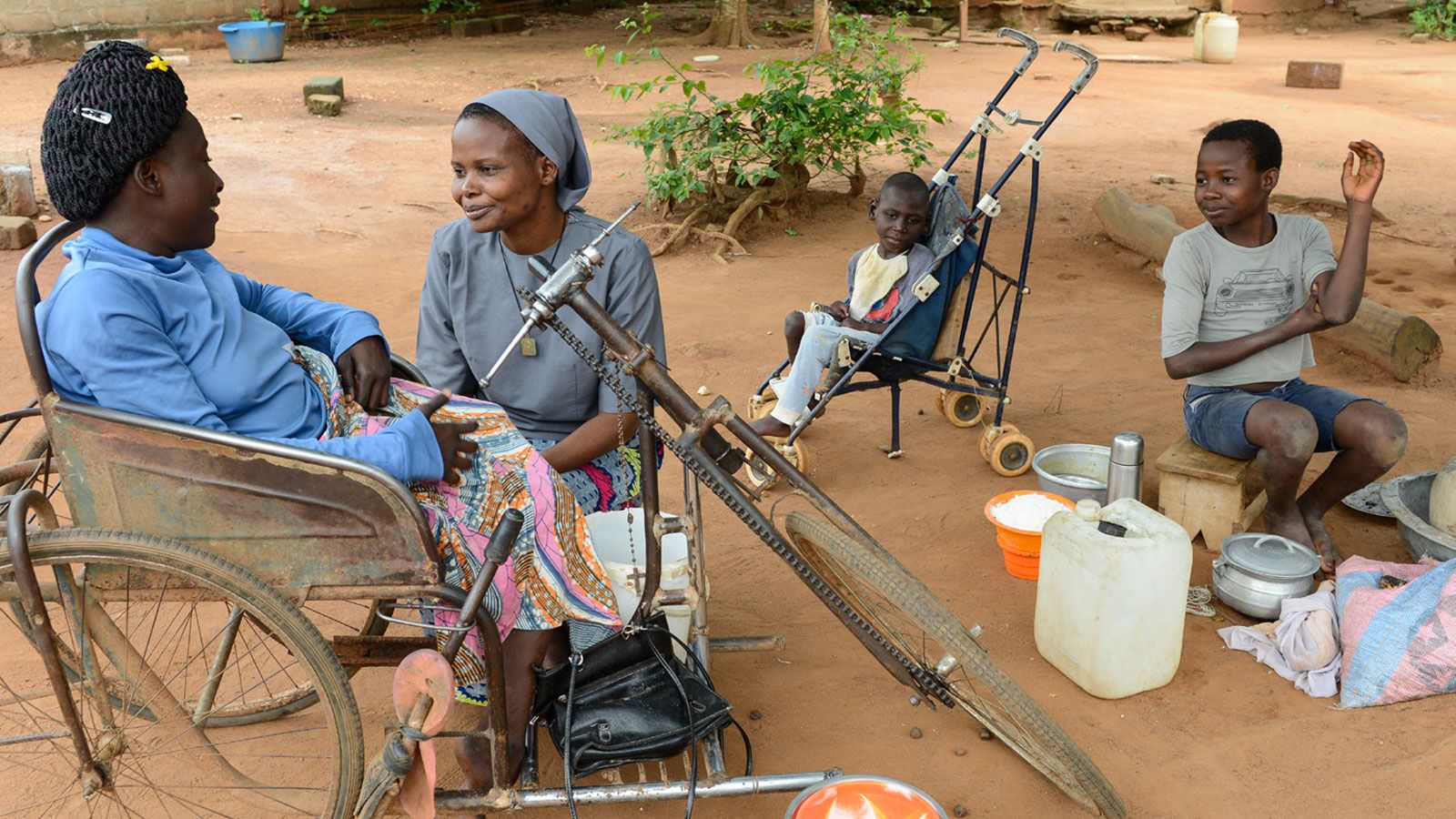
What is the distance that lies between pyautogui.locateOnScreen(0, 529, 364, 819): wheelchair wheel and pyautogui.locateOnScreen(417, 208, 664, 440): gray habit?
2.71 ft

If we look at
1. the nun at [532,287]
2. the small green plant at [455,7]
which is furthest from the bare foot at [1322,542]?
the small green plant at [455,7]

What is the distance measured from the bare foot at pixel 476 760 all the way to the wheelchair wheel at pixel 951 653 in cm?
83

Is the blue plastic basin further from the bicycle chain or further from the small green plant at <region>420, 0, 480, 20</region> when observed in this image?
the bicycle chain

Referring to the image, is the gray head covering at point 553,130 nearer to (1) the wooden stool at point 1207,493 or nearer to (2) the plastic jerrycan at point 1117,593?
(2) the plastic jerrycan at point 1117,593

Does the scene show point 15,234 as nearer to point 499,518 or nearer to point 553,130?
point 553,130

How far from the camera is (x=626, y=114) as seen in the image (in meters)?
11.0

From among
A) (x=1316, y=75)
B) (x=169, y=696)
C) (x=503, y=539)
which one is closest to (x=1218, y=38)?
(x=1316, y=75)

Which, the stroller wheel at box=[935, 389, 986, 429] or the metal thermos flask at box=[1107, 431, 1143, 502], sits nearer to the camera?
the metal thermos flask at box=[1107, 431, 1143, 502]

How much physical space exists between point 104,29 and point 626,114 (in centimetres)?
744

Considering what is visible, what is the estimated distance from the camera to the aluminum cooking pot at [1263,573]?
10.8 feet

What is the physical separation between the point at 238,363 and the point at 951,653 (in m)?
1.56

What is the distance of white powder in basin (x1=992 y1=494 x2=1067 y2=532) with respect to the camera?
370cm

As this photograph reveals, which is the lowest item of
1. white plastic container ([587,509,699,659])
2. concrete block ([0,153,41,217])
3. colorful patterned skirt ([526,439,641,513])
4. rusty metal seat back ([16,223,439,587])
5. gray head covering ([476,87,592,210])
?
white plastic container ([587,509,699,659])

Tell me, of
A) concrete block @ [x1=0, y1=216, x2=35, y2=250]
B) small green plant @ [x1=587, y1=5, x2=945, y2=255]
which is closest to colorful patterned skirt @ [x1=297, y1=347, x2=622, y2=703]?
small green plant @ [x1=587, y1=5, x2=945, y2=255]
